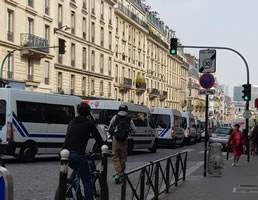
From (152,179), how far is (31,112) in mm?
9551

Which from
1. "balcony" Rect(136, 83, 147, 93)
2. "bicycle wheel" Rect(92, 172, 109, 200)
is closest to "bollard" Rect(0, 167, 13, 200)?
"bicycle wheel" Rect(92, 172, 109, 200)

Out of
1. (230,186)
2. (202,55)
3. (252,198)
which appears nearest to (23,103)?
(202,55)

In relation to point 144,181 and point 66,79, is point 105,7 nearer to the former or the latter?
point 66,79

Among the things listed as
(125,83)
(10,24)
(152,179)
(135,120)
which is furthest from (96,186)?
Answer: (125,83)

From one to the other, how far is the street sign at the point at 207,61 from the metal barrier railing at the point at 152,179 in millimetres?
3008

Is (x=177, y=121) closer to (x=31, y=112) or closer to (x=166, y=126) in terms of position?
(x=166, y=126)

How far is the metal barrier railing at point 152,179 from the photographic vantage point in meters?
7.49

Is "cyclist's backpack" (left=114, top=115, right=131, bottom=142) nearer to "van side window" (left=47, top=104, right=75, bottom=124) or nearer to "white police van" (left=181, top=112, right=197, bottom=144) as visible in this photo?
"van side window" (left=47, top=104, right=75, bottom=124)

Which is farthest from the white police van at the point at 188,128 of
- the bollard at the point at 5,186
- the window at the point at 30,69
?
the bollard at the point at 5,186

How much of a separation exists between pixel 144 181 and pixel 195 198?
1817 millimetres

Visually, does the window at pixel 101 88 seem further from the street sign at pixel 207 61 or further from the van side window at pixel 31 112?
the street sign at pixel 207 61

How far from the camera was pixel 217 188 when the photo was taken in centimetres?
1140

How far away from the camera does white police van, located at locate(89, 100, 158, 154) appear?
2197 cm

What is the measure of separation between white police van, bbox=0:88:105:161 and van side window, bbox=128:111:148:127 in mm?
4567
